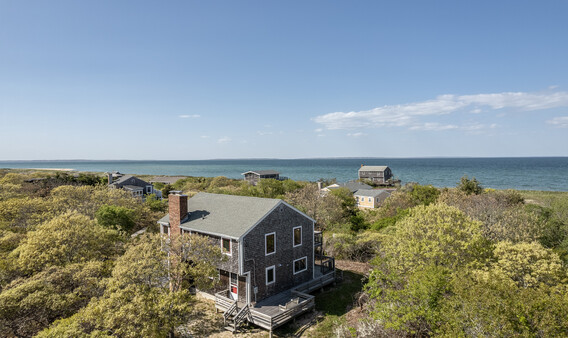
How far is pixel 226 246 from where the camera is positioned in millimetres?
23047

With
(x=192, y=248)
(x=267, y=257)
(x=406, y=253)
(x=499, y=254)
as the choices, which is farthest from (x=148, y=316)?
(x=499, y=254)

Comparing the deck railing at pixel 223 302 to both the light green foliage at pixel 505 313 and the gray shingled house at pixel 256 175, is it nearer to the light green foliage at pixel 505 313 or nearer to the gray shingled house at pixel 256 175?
the light green foliage at pixel 505 313

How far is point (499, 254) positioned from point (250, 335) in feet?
53.7

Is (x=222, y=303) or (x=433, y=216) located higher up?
(x=433, y=216)

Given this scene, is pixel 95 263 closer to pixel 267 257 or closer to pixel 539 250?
pixel 267 257

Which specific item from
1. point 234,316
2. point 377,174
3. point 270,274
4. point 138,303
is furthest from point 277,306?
point 377,174

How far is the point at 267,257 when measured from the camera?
2356cm

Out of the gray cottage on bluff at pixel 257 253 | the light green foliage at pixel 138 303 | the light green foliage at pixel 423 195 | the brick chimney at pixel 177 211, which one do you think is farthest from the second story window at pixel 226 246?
the light green foliage at pixel 423 195

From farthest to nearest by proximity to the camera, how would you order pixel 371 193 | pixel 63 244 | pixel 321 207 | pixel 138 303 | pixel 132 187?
pixel 371 193 → pixel 132 187 → pixel 321 207 → pixel 63 244 → pixel 138 303

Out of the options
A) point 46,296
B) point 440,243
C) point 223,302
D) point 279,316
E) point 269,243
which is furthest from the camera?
point 269,243

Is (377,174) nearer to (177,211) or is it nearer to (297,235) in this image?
(297,235)

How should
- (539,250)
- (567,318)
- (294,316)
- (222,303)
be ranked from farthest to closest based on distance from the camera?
(222,303) → (294,316) → (539,250) → (567,318)

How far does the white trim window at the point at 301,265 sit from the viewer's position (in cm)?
2603

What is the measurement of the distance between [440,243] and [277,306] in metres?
11.8
